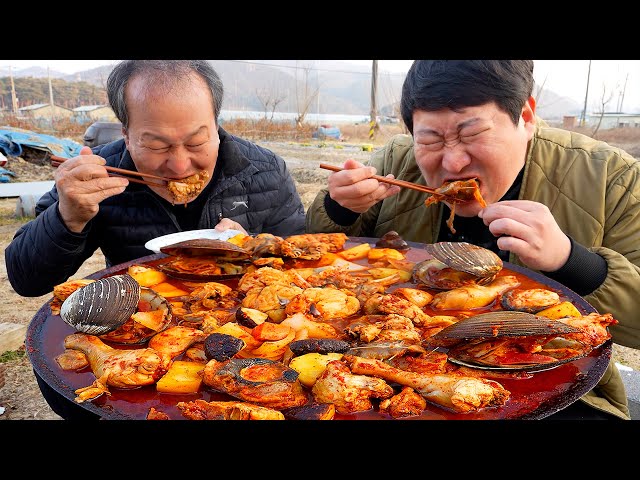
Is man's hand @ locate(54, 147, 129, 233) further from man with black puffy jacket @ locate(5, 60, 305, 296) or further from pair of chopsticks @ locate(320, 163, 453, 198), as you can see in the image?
pair of chopsticks @ locate(320, 163, 453, 198)

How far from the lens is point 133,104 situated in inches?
123

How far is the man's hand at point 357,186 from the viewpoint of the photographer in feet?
9.86

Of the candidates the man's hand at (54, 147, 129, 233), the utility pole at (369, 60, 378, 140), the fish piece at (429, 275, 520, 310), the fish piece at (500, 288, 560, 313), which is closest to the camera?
the fish piece at (500, 288, 560, 313)

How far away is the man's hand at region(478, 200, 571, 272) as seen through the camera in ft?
7.44

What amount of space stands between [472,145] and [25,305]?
6627 millimetres

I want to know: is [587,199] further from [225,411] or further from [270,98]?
[270,98]

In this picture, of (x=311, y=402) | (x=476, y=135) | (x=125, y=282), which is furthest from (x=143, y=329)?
(x=476, y=135)

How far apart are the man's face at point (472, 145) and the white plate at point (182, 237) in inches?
50.0

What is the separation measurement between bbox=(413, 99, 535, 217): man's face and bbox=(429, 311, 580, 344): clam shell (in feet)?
4.18

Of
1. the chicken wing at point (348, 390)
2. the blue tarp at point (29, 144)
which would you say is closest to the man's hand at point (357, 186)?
the chicken wing at point (348, 390)

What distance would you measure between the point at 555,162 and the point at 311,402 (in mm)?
2695

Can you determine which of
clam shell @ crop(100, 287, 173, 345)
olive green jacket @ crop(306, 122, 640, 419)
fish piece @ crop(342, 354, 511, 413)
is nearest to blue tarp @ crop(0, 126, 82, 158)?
olive green jacket @ crop(306, 122, 640, 419)

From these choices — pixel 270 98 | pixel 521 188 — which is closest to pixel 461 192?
pixel 521 188

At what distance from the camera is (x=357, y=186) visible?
3006mm
